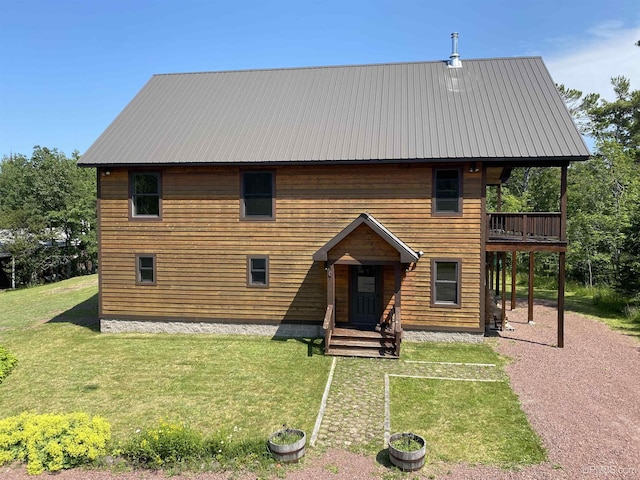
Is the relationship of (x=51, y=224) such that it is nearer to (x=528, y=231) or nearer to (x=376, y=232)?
(x=376, y=232)

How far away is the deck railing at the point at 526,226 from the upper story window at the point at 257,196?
7181 millimetres

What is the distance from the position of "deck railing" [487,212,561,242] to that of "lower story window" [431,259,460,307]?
158 centimetres

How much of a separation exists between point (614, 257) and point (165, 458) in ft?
80.3

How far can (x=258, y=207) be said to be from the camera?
14617 mm

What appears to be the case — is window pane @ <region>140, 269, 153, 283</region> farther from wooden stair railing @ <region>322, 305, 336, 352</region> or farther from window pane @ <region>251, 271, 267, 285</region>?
wooden stair railing @ <region>322, 305, 336, 352</region>

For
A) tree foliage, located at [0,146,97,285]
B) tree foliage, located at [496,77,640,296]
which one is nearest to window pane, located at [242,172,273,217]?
tree foliage, located at [496,77,640,296]

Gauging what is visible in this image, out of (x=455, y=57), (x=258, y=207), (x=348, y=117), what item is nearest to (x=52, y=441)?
(x=258, y=207)

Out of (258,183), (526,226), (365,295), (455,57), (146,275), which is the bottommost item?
(365,295)

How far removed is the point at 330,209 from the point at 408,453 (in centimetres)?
867

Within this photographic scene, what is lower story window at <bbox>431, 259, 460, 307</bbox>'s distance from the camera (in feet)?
45.2

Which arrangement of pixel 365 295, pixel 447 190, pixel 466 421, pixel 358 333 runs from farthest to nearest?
pixel 365 295 → pixel 447 190 → pixel 358 333 → pixel 466 421

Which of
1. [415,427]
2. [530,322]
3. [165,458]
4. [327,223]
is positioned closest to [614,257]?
[530,322]

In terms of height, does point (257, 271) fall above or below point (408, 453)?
above

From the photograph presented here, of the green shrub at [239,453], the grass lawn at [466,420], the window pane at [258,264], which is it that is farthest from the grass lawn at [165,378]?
the window pane at [258,264]
